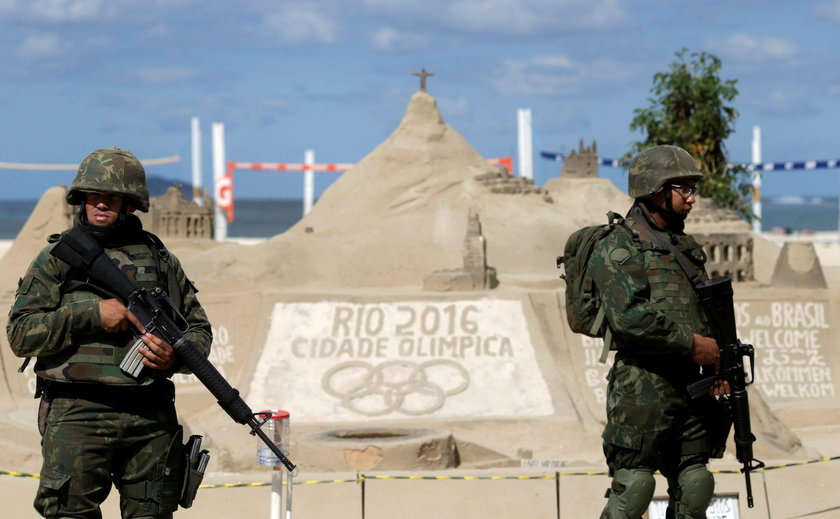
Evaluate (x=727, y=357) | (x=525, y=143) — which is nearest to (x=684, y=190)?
(x=727, y=357)

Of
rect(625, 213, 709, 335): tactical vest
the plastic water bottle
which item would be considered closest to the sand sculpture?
the plastic water bottle

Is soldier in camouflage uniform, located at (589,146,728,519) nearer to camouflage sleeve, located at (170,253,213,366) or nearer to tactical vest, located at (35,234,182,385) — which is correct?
camouflage sleeve, located at (170,253,213,366)

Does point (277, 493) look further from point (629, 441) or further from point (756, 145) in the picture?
point (756, 145)

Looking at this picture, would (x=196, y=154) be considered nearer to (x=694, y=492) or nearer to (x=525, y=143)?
(x=525, y=143)

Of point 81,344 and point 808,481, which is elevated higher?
point 81,344

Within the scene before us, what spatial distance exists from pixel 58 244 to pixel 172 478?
119 centimetres

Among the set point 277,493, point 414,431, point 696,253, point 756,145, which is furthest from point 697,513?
point 756,145

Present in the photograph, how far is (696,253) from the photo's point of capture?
247 inches

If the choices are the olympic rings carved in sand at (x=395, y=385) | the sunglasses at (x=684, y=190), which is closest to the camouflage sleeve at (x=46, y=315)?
the sunglasses at (x=684, y=190)

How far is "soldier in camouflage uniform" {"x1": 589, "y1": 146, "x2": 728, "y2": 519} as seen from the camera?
600cm

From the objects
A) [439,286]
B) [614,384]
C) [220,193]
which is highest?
[220,193]

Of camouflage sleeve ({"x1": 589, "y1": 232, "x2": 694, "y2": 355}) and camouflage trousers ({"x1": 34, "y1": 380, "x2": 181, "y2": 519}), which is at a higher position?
camouflage sleeve ({"x1": 589, "y1": 232, "x2": 694, "y2": 355})

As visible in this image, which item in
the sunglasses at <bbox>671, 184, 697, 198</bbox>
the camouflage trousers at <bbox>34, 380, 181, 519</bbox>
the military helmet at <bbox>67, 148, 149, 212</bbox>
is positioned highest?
the sunglasses at <bbox>671, 184, 697, 198</bbox>

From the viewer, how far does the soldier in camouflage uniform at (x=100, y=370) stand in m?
5.32
